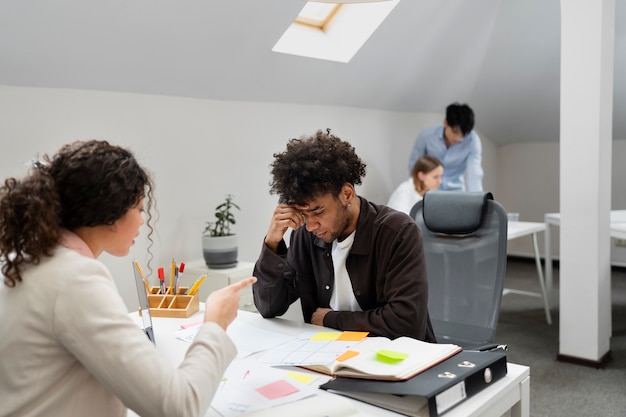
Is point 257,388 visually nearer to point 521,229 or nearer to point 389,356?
point 389,356

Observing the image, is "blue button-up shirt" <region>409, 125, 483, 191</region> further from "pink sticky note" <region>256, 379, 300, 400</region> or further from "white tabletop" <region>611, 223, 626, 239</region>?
"pink sticky note" <region>256, 379, 300, 400</region>

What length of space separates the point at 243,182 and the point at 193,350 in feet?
8.61

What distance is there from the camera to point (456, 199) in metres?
2.28

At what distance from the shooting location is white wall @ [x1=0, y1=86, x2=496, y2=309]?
260cm

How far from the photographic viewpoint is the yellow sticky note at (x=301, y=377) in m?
1.30

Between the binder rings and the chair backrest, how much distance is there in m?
0.74

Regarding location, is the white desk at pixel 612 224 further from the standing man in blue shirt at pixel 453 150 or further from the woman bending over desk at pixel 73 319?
the woman bending over desk at pixel 73 319

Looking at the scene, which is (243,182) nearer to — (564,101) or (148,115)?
(148,115)

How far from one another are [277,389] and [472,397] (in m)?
0.42

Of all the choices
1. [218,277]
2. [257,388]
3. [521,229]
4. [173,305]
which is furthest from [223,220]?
[257,388]

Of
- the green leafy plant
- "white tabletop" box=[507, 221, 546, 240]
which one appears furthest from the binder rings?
"white tabletop" box=[507, 221, 546, 240]

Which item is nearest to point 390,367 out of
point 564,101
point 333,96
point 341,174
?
point 341,174

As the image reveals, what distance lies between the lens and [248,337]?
5.40 feet

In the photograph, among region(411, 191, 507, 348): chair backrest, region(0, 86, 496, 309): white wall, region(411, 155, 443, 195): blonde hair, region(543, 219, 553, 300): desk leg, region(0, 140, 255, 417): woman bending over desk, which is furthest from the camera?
region(411, 155, 443, 195): blonde hair
